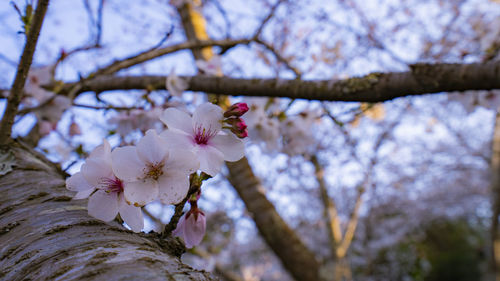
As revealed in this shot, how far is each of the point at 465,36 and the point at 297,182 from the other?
4.05 m

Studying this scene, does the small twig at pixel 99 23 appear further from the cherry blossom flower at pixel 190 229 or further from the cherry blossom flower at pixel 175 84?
the cherry blossom flower at pixel 190 229

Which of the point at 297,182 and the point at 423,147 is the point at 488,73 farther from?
the point at 423,147

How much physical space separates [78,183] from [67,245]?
0.15 meters

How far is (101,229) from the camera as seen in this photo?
721 mm

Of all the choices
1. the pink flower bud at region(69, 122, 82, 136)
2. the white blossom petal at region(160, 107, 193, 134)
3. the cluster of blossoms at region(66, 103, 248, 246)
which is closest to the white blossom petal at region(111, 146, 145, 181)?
the cluster of blossoms at region(66, 103, 248, 246)

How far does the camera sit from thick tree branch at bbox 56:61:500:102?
1.17m

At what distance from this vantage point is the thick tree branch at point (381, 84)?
117cm

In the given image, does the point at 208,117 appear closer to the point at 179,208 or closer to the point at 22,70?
the point at 179,208

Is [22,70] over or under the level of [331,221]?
over

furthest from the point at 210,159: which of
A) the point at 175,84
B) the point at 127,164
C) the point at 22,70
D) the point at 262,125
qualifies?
the point at 175,84

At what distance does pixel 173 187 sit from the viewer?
2.37ft

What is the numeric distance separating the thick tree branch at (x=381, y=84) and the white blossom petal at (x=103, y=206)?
2.97 ft

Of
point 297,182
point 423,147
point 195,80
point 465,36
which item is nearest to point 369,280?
point 297,182

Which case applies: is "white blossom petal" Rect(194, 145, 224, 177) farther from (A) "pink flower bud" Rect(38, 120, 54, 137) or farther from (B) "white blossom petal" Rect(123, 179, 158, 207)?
(A) "pink flower bud" Rect(38, 120, 54, 137)
